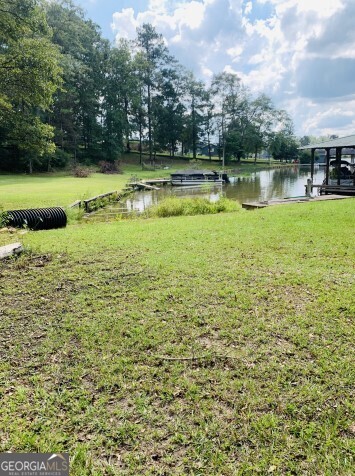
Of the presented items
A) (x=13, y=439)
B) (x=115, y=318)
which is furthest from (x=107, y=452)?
(x=115, y=318)

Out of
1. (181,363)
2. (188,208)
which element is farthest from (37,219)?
(181,363)

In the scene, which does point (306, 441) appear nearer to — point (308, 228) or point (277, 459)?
point (277, 459)

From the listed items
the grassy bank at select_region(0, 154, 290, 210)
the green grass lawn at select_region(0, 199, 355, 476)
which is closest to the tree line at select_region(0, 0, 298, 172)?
the grassy bank at select_region(0, 154, 290, 210)

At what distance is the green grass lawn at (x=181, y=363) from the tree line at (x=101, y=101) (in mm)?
8516

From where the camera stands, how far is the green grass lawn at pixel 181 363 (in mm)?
1839

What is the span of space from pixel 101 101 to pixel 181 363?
48.0 meters

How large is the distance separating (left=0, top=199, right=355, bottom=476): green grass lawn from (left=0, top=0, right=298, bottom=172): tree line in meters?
8.52

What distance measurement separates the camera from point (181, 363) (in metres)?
2.55

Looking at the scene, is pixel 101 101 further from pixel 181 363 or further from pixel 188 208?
pixel 181 363

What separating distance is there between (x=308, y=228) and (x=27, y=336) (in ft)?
19.5

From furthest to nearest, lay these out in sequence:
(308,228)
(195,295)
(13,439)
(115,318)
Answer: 1. (308,228)
2. (195,295)
3. (115,318)
4. (13,439)

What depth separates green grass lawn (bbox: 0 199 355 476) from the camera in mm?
1839

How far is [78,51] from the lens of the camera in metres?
38.7

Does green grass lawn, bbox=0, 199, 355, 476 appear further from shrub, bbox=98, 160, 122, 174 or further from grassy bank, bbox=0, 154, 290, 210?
shrub, bbox=98, 160, 122, 174
